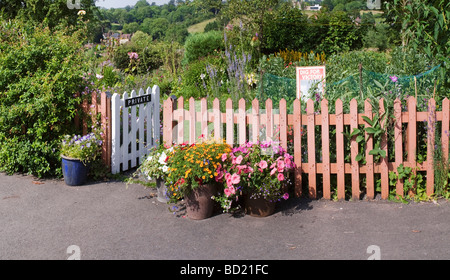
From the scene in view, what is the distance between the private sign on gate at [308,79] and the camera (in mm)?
6324

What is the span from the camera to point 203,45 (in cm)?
1423

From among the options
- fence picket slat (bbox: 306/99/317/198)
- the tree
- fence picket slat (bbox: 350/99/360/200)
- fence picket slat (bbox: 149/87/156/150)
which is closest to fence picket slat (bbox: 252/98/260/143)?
fence picket slat (bbox: 306/99/317/198)

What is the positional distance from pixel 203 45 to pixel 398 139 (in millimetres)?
9417

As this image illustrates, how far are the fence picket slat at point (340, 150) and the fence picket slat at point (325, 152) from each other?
0.35ft

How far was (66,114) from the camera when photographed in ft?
22.4

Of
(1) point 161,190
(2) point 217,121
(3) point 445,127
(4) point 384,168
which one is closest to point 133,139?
(1) point 161,190

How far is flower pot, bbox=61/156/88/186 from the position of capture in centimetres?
647

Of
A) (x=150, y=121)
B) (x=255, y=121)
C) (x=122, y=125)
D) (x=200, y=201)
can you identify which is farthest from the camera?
(x=150, y=121)

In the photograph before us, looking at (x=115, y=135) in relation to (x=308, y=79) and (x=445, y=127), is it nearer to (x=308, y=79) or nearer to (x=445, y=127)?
(x=308, y=79)

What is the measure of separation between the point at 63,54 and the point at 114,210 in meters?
2.72

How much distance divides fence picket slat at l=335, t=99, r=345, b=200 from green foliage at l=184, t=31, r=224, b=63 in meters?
8.86

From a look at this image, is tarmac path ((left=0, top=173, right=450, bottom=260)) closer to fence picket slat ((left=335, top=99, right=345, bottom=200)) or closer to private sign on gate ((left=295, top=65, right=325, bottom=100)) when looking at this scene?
fence picket slat ((left=335, top=99, right=345, bottom=200))

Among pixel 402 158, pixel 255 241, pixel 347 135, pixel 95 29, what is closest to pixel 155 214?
pixel 255 241

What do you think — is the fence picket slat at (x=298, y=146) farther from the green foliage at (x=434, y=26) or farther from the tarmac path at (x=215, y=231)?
the green foliage at (x=434, y=26)
